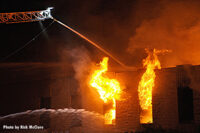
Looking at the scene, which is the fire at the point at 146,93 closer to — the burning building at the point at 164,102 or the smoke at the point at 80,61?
the burning building at the point at 164,102

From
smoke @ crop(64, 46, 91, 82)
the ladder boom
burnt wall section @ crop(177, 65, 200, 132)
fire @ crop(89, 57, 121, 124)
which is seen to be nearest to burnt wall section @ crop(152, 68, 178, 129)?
burnt wall section @ crop(177, 65, 200, 132)

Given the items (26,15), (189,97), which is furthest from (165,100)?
(26,15)

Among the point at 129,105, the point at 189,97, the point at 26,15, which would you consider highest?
the point at 26,15

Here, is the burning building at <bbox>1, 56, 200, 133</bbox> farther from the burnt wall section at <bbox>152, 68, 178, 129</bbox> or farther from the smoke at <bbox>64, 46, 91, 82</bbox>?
the smoke at <bbox>64, 46, 91, 82</bbox>

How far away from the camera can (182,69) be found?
36.6 ft

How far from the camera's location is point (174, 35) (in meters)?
17.0

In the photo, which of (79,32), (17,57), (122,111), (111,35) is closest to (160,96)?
(122,111)

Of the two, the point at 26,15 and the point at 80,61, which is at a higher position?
the point at 26,15

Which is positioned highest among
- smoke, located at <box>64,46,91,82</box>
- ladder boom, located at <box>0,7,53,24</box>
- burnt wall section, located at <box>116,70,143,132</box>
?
ladder boom, located at <box>0,7,53,24</box>

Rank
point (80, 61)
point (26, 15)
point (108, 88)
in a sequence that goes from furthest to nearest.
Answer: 1. point (26, 15)
2. point (80, 61)
3. point (108, 88)

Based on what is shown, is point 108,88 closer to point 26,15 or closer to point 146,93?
point 146,93

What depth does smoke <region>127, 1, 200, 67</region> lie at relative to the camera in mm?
16234

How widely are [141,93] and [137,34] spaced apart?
23.6ft

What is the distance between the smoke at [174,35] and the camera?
1623 centimetres
